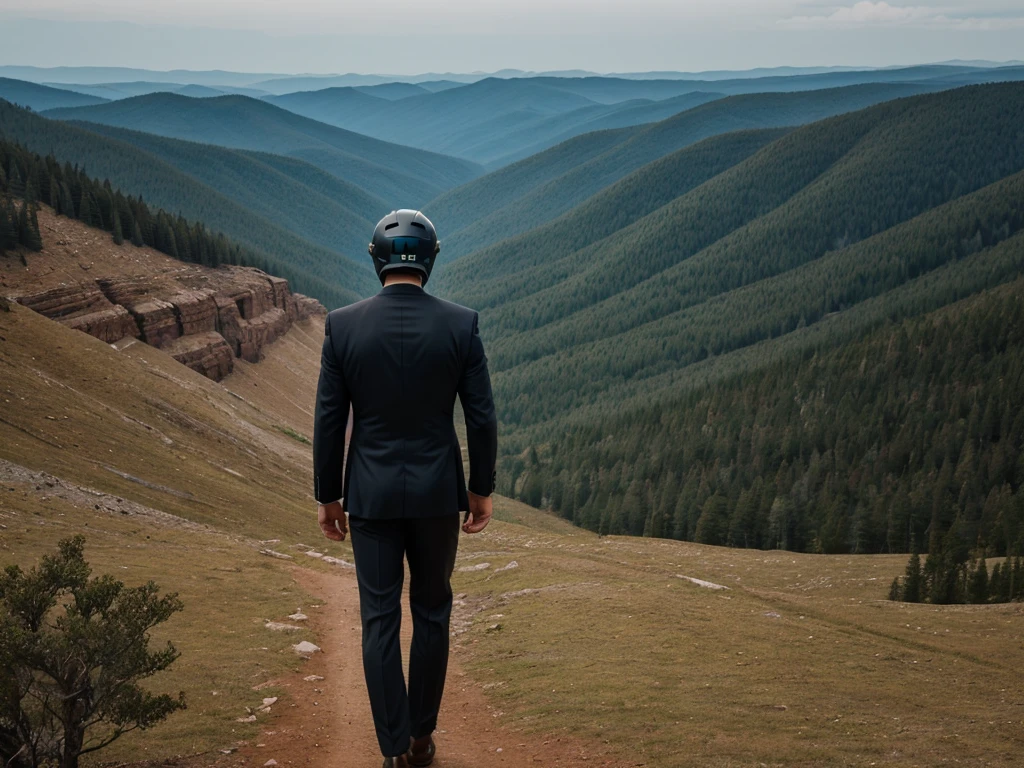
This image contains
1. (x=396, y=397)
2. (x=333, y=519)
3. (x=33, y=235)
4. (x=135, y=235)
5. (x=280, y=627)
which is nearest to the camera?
(x=396, y=397)

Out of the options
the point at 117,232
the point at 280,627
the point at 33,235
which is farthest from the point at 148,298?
the point at 280,627

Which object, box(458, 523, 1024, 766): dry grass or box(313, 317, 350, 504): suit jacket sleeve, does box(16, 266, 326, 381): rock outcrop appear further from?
box(313, 317, 350, 504): suit jacket sleeve

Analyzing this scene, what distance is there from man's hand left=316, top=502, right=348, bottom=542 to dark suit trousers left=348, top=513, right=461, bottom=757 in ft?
0.65

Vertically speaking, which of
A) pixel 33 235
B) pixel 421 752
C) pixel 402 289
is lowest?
pixel 421 752

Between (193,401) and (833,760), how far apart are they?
73.9 m

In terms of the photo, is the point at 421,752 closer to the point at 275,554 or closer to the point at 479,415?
the point at 479,415

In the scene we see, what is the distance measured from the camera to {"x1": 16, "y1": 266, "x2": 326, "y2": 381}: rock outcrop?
96188mm

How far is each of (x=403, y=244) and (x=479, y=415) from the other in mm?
2335

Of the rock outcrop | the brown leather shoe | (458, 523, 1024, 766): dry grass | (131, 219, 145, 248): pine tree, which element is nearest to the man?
the brown leather shoe

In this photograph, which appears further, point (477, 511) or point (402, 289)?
point (477, 511)

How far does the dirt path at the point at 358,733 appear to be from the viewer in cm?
1334

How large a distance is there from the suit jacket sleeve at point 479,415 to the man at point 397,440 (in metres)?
0.02

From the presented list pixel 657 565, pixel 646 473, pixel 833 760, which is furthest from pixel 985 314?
pixel 833 760

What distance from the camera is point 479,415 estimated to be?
1070 cm
